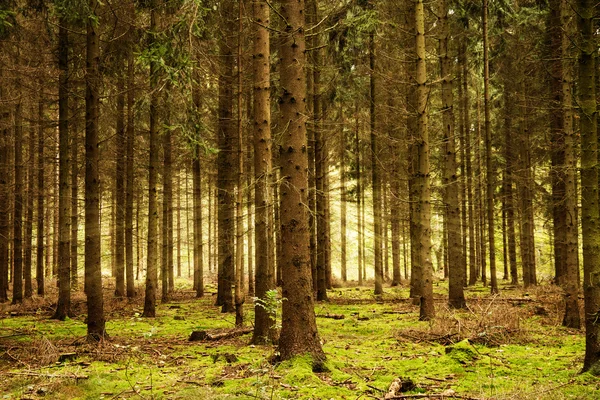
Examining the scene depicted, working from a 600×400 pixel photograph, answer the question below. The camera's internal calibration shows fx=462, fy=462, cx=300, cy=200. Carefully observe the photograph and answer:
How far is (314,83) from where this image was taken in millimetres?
18781

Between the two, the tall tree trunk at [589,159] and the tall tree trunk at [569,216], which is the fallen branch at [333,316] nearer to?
the tall tree trunk at [569,216]

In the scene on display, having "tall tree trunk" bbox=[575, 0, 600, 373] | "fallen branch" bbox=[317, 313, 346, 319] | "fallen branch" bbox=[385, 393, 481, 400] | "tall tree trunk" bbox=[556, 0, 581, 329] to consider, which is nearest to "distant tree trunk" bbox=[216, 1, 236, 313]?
"fallen branch" bbox=[317, 313, 346, 319]

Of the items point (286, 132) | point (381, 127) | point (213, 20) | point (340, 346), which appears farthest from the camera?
point (381, 127)

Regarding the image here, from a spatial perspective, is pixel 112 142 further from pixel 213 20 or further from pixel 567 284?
pixel 567 284

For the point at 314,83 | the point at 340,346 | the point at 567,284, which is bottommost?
the point at 340,346

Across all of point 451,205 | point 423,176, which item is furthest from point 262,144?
point 451,205

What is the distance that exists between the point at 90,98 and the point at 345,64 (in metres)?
10.2

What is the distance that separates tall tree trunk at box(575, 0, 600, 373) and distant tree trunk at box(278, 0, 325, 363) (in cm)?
400

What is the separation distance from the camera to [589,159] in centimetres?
664

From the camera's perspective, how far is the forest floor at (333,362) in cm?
611

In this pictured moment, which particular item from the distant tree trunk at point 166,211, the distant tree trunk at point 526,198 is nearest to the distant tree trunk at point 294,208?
the distant tree trunk at point 166,211

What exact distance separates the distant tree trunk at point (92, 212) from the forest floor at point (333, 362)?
63 cm

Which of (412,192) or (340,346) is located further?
(412,192)

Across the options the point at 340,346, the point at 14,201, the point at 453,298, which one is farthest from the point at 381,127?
the point at 14,201
